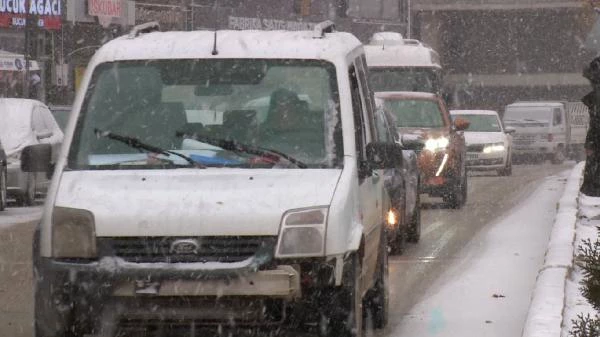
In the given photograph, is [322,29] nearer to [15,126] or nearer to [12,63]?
[15,126]

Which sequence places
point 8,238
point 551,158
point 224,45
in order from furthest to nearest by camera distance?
1. point 551,158
2. point 8,238
3. point 224,45

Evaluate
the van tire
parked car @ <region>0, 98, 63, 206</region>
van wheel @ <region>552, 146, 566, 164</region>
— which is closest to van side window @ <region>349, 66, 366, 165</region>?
the van tire

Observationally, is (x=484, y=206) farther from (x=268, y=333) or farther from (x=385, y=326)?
(x=268, y=333)

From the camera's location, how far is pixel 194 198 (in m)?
7.78

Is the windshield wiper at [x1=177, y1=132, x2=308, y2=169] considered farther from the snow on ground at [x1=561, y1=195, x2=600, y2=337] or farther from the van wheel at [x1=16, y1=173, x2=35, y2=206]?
the van wheel at [x1=16, y1=173, x2=35, y2=206]

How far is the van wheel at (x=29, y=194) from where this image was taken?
2205 centimetres

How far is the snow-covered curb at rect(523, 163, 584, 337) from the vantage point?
8.94m

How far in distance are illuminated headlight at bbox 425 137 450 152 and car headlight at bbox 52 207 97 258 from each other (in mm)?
13781

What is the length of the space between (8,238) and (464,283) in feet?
20.6

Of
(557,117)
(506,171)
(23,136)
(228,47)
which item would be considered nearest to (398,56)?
(506,171)

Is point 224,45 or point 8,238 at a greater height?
point 224,45

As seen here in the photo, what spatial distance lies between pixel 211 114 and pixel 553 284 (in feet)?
11.7

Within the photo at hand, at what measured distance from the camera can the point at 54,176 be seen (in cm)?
821

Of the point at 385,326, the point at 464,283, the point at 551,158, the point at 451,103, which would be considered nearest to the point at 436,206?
the point at 451,103
